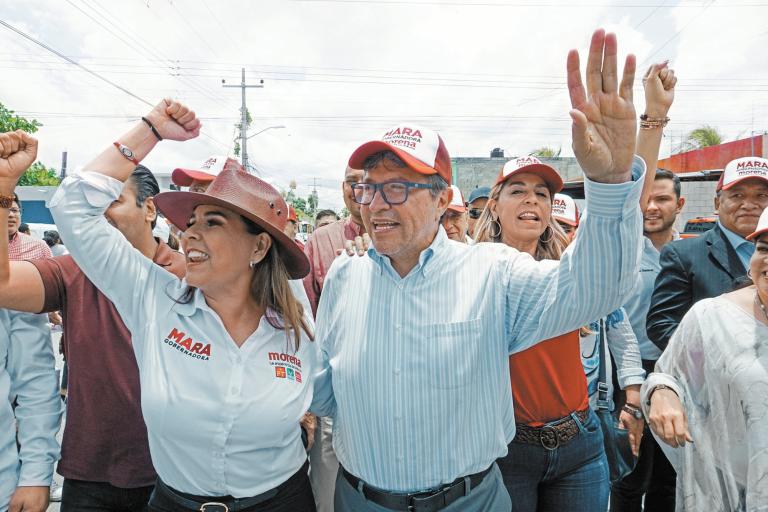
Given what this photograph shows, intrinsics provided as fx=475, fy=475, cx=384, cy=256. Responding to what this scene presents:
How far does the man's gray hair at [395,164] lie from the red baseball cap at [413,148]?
2 centimetres

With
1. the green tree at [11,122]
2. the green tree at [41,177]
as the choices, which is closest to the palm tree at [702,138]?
the green tree at [11,122]

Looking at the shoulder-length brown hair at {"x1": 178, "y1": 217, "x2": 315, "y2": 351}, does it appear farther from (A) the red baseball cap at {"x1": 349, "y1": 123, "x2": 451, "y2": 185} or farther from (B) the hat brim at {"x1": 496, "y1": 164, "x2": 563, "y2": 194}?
(B) the hat brim at {"x1": 496, "y1": 164, "x2": 563, "y2": 194}

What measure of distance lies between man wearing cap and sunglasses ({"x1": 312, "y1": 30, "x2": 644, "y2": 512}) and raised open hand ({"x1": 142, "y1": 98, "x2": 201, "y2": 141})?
2.42 feet

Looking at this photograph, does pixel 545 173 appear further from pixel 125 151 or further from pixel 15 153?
pixel 15 153

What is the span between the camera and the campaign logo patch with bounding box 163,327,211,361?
1781 mm

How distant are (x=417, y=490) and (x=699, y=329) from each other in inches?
55.0

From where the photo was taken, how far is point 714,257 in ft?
9.20

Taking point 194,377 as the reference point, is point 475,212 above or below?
above

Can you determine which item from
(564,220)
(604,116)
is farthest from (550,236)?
(604,116)

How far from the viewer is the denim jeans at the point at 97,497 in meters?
2.01

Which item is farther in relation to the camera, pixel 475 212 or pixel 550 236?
pixel 475 212

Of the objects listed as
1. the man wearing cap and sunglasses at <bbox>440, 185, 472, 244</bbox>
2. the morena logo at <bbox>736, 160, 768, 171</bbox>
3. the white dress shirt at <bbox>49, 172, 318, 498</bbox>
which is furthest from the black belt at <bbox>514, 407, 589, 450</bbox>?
the man wearing cap and sunglasses at <bbox>440, 185, 472, 244</bbox>

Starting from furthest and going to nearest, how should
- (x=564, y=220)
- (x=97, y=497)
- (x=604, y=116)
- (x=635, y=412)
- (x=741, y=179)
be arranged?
(x=564, y=220) → (x=741, y=179) → (x=635, y=412) → (x=97, y=497) → (x=604, y=116)

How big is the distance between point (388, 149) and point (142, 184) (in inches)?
57.2
